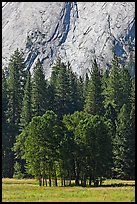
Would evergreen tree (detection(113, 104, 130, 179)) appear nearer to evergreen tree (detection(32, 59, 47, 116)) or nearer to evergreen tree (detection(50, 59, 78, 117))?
evergreen tree (detection(50, 59, 78, 117))

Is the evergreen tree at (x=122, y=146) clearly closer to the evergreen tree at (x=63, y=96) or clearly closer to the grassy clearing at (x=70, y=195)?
the evergreen tree at (x=63, y=96)

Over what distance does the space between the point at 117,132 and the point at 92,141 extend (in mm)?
12397

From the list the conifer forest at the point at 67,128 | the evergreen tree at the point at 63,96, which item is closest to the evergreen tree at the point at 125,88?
the conifer forest at the point at 67,128

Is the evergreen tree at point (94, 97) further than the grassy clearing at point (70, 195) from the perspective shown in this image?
Yes

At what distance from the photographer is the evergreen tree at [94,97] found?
8538cm

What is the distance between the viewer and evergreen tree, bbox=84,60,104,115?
85375 mm

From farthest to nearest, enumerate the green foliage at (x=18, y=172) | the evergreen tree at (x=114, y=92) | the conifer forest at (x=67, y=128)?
the evergreen tree at (x=114, y=92) → the green foliage at (x=18, y=172) → the conifer forest at (x=67, y=128)

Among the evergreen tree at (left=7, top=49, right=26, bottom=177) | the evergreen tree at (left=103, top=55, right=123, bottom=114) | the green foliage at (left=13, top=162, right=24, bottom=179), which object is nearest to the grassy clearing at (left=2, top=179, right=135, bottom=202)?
the green foliage at (left=13, top=162, right=24, bottom=179)

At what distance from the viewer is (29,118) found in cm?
8462

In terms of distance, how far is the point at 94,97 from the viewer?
283 ft

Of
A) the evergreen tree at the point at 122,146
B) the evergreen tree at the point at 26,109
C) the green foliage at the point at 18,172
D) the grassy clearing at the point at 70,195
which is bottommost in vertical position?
the grassy clearing at the point at 70,195

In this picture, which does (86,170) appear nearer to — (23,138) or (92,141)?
(92,141)

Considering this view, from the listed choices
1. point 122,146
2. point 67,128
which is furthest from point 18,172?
point 67,128

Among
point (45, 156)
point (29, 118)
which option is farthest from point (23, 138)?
point (45, 156)
